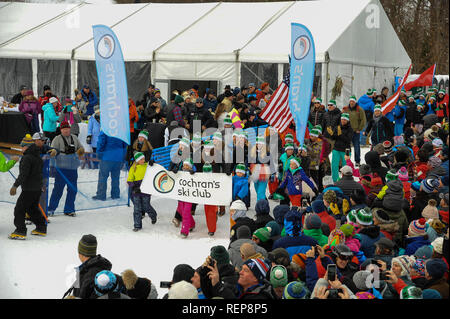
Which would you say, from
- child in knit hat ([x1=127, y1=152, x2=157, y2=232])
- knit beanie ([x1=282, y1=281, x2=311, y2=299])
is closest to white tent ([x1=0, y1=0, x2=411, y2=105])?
child in knit hat ([x1=127, y1=152, x2=157, y2=232])

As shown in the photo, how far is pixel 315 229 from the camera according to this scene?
6180 mm

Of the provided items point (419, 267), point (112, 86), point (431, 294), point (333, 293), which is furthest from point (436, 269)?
A: point (112, 86)

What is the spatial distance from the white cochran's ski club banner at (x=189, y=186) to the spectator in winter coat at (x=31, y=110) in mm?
6372

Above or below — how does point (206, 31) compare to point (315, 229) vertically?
above

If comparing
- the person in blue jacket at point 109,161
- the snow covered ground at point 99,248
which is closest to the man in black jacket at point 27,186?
the snow covered ground at point 99,248

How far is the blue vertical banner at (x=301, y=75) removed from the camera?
917 cm

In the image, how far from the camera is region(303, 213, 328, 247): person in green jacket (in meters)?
6.14

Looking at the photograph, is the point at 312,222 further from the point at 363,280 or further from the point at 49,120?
the point at 49,120

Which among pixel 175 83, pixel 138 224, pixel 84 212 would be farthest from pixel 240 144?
pixel 175 83

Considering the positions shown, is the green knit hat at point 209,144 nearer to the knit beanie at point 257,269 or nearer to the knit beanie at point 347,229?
the knit beanie at point 347,229

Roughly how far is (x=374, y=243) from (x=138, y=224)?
14.5 ft

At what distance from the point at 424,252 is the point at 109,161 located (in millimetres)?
6336

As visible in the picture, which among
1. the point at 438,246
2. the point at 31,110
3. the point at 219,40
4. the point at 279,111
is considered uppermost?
the point at 219,40

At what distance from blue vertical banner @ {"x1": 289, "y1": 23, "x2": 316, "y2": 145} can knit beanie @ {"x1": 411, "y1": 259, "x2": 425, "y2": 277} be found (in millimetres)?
4155
